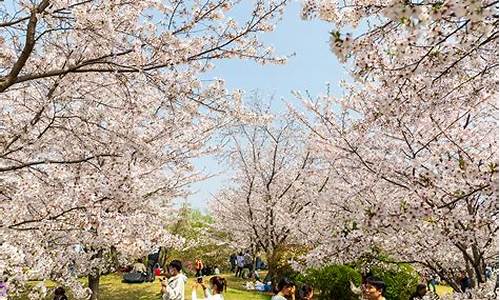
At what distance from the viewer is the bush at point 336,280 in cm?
1414

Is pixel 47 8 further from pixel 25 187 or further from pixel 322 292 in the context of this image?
pixel 322 292

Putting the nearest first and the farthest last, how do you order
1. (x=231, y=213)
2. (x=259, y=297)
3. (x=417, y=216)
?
(x=417, y=216) < (x=259, y=297) < (x=231, y=213)

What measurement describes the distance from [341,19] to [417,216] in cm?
189

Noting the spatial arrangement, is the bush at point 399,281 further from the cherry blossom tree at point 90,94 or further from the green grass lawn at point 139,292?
Answer: the cherry blossom tree at point 90,94

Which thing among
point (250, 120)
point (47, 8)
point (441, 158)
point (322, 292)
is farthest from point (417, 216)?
point (322, 292)

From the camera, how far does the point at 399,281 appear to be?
13.9 meters

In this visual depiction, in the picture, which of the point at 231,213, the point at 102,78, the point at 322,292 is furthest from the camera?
the point at 231,213

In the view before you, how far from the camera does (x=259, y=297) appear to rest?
1597 centimetres

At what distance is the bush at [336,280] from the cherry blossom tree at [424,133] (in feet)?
19.4

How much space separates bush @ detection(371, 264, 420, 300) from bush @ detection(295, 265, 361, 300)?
2.79ft

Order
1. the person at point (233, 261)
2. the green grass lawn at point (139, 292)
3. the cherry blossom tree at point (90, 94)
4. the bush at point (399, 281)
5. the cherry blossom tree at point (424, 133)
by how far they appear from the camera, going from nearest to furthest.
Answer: the cherry blossom tree at point (424, 133)
the cherry blossom tree at point (90, 94)
the bush at point (399, 281)
the green grass lawn at point (139, 292)
the person at point (233, 261)

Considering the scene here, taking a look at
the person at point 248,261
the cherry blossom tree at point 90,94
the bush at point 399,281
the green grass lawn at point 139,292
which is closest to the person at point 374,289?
the cherry blossom tree at point 90,94

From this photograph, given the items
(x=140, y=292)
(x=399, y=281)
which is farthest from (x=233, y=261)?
(x=399, y=281)

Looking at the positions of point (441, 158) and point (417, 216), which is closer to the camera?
point (417, 216)
